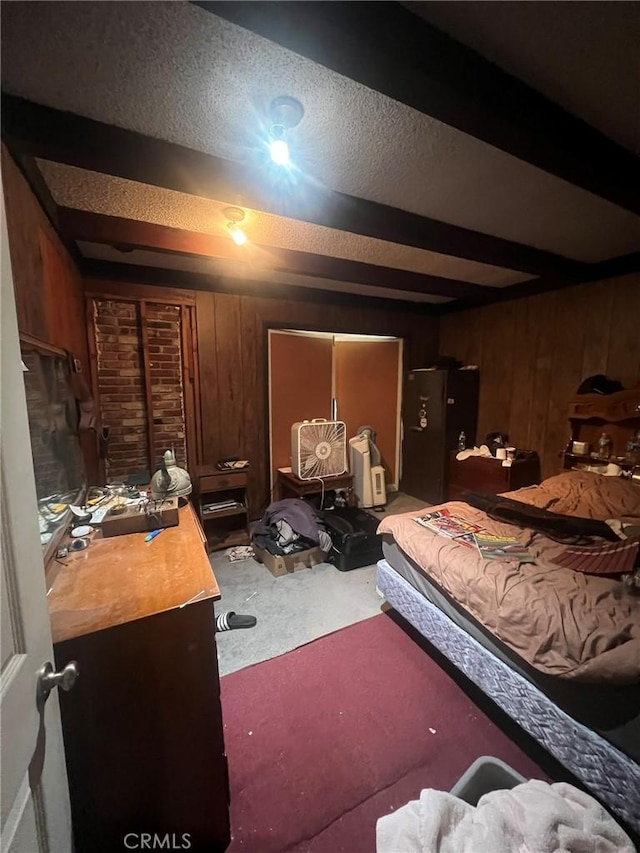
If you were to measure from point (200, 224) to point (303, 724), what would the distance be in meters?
2.76

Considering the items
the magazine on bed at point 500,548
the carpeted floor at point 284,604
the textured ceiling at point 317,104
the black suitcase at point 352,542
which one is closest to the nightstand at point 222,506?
the carpeted floor at point 284,604

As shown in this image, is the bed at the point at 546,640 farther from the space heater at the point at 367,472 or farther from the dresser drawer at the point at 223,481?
the space heater at the point at 367,472

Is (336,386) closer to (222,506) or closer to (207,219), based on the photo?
(222,506)

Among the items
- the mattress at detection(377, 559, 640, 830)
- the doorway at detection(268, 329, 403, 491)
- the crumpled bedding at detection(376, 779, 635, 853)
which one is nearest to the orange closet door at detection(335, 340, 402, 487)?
the doorway at detection(268, 329, 403, 491)

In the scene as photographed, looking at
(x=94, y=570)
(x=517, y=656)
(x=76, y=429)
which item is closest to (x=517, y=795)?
(x=517, y=656)

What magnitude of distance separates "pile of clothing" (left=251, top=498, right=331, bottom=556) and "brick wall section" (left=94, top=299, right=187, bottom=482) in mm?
1123

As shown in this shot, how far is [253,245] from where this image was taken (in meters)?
2.41

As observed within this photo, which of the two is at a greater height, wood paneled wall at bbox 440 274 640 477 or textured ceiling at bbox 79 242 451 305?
textured ceiling at bbox 79 242 451 305

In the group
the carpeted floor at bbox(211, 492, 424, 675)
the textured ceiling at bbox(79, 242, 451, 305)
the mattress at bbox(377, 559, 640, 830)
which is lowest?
the carpeted floor at bbox(211, 492, 424, 675)

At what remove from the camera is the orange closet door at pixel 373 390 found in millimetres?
4078

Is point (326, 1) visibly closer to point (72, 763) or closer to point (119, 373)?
point (72, 763)

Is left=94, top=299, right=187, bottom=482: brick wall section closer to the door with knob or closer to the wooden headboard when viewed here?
the door with knob

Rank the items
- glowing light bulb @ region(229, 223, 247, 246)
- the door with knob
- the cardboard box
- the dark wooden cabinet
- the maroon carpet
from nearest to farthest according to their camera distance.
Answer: the door with knob → the maroon carpet → glowing light bulb @ region(229, 223, 247, 246) → the cardboard box → the dark wooden cabinet

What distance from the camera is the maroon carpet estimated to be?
1.17 metres
